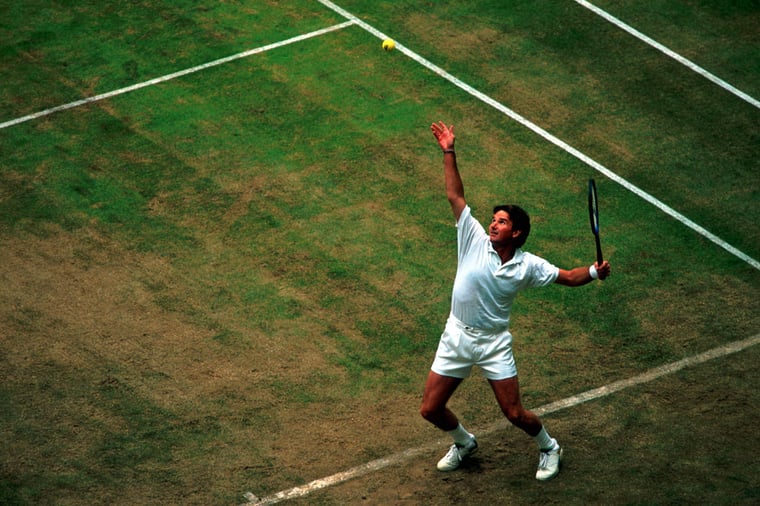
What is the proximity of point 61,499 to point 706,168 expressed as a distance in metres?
9.13

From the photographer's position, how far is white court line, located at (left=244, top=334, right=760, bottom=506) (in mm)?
10281

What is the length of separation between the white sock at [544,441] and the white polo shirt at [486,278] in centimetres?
106

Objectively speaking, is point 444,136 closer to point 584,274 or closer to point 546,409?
point 584,274

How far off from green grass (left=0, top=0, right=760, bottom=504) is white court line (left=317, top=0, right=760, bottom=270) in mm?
134

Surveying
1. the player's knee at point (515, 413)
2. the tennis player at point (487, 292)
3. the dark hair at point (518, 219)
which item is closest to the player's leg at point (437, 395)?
the tennis player at point (487, 292)

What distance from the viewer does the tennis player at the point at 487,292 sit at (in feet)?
31.9

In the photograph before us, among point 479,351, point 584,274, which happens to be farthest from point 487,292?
point 584,274

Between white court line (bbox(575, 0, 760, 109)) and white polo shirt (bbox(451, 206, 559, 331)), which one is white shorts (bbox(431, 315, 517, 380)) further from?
white court line (bbox(575, 0, 760, 109))

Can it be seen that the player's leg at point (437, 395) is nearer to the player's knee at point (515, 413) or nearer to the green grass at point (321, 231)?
the player's knee at point (515, 413)

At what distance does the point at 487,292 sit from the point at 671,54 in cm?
915

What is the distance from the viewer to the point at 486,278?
9688 mm

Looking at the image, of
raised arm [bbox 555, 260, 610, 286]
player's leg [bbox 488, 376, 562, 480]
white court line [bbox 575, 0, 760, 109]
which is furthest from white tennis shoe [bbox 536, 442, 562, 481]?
white court line [bbox 575, 0, 760, 109]

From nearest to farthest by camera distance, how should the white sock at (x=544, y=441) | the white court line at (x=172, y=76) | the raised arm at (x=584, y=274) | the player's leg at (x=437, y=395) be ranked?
the raised arm at (x=584, y=274) → the player's leg at (x=437, y=395) → the white sock at (x=544, y=441) → the white court line at (x=172, y=76)

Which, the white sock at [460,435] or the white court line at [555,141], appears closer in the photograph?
the white sock at [460,435]
